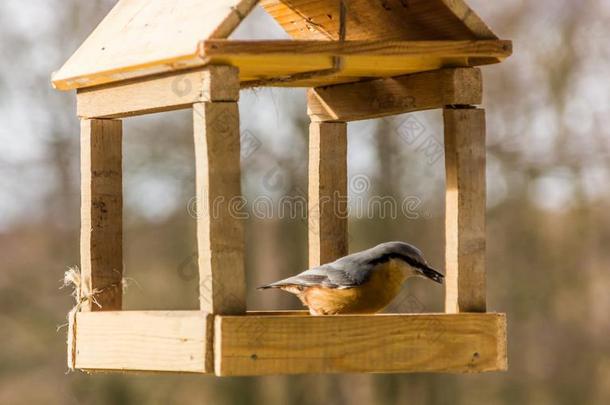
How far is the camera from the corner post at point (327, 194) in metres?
5.17

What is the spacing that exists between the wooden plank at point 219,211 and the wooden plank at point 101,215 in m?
0.83

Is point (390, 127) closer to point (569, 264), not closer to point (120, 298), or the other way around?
point (569, 264)

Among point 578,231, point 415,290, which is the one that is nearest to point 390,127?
point 415,290

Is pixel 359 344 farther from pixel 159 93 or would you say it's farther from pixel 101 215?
pixel 101 215

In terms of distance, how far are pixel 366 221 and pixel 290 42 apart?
869 centimetres

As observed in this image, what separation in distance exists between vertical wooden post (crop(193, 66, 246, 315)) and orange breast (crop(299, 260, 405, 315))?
1.43 ft

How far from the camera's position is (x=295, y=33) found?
4980 mm

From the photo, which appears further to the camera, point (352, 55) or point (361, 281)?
point (361, 281)

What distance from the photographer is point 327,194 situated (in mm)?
5188

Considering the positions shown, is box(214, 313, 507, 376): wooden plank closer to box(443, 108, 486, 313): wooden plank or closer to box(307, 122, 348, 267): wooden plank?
box(443, 108, 486, 313): wooden plank

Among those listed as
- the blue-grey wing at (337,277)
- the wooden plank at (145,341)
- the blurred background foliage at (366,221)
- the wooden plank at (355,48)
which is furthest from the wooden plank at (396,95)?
the blurred background foliage at (366,221)

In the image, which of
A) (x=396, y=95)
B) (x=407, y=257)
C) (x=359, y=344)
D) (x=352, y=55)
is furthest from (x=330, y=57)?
(x=359, y=344)

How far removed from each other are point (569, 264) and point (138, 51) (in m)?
10.0

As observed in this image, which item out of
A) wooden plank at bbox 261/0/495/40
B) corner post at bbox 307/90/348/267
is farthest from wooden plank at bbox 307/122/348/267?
wooden plank at bbox 261/0/495/40
